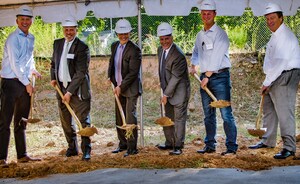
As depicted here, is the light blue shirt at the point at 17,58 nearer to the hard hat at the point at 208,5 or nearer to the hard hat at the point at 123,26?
the hard hat at the point at 123,26

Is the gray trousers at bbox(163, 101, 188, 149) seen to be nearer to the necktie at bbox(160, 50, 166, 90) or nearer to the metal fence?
the necktie at bbox(160, 50, 166, 90)

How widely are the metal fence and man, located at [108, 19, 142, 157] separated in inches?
222

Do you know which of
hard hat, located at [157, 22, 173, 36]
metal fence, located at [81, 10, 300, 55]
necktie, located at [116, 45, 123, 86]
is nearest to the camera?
hard hat, located at [157, 22, 173, 36]

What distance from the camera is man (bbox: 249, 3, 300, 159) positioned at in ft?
20.8

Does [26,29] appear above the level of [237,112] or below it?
above

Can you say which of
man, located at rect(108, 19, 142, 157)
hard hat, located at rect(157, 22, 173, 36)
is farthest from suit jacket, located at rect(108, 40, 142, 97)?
hard hat, located at rect(157, 22, 173, 36)

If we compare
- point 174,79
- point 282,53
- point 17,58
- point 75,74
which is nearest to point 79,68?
point 75,74

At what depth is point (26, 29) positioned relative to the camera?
21.8ft

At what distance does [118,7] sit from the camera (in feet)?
24.1

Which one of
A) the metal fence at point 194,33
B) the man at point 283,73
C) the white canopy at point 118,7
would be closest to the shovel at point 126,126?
the white canopy at point 118,7

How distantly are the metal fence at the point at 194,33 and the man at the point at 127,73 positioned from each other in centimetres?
564

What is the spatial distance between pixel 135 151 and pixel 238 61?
6.18 meters

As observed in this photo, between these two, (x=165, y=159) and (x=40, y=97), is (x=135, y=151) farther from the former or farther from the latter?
(x=40, y=97)

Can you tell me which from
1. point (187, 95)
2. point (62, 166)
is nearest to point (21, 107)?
point (62, 166)
